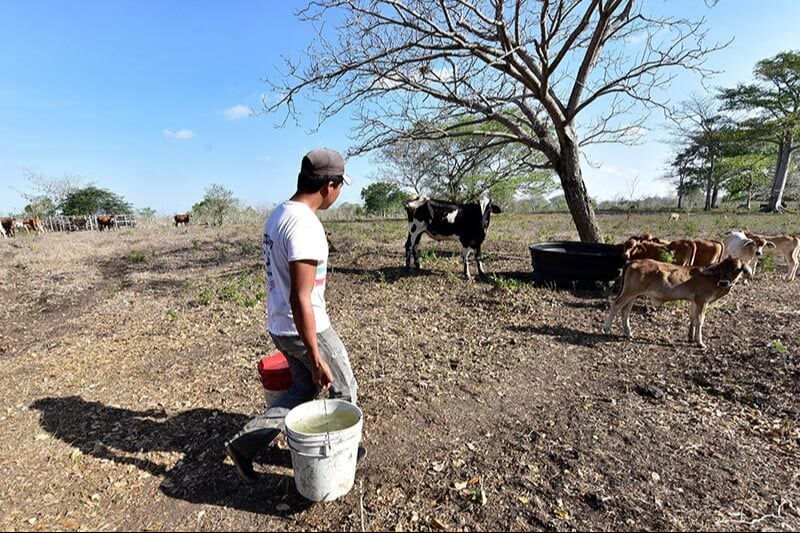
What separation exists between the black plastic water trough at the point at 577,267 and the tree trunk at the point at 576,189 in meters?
1.15

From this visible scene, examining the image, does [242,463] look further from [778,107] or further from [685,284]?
[778,107]

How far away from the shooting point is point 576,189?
312 inches

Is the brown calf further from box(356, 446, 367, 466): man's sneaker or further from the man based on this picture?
the man

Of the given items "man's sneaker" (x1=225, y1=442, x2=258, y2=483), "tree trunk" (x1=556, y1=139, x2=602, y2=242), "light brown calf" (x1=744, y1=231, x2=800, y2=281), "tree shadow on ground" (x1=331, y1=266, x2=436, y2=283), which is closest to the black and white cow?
"tree shadow on ground" (x1=331, y1=266, x2=436, y2=283)

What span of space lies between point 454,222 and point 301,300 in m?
6.05

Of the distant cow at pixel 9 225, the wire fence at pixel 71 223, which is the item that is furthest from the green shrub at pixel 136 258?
the wire fence at pixel 71 223

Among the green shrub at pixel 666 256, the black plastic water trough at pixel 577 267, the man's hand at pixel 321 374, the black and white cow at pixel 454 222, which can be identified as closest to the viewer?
the man's hand at pixel 321 374

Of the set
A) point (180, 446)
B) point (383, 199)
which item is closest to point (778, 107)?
point (383, 199)

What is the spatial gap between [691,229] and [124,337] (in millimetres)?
16668

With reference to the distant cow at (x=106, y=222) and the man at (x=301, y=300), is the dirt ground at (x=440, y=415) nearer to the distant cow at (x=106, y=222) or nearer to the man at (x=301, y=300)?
the man at (x=301, y=300)

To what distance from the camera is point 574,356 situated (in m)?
4.26

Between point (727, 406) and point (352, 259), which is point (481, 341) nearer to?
point (727, 406)

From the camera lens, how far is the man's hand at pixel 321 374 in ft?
6.87

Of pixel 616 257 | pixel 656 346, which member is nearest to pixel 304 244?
pixel 656 346
